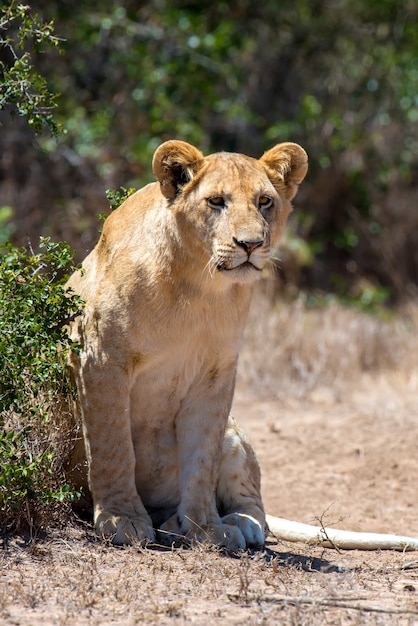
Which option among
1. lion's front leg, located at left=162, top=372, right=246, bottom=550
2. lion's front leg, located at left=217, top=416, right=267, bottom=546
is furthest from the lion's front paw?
lion's front leg, located at left=217, top=416, right=267, bottom=546

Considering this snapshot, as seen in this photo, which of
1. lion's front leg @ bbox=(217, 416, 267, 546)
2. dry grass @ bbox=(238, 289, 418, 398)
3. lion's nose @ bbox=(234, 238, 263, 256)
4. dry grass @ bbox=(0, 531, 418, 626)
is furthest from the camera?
dry grass @ bbox=(238, 289, 418, 398)

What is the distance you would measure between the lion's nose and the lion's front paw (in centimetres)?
142

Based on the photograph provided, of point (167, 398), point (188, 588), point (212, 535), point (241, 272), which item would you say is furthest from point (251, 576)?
point (241, 272)

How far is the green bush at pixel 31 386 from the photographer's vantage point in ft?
15.0

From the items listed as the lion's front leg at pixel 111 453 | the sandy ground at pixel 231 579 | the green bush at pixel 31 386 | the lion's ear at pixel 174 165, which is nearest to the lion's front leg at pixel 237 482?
the sandy ground at pixel 231 579

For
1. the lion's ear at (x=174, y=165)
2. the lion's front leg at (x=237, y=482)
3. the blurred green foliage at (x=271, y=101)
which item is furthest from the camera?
the blurred green foliage at (x=271, y=101)

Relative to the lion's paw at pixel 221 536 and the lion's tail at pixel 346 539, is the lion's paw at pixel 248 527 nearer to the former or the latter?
the lion's paw at pixel 221 536

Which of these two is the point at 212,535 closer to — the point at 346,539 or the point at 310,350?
the point at 346,539

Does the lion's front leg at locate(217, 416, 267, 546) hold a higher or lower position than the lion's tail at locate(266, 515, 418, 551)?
higher

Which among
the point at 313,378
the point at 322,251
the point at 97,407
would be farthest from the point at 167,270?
the point at 322,251

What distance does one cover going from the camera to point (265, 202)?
4.79m

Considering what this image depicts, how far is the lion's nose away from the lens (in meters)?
4.46

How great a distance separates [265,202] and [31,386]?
1.43m

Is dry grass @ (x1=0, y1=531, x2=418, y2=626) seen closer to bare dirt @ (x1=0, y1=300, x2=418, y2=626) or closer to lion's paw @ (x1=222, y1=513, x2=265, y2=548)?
bare dirt @ (x1=0, y1=300, x2=418, y2=626)
